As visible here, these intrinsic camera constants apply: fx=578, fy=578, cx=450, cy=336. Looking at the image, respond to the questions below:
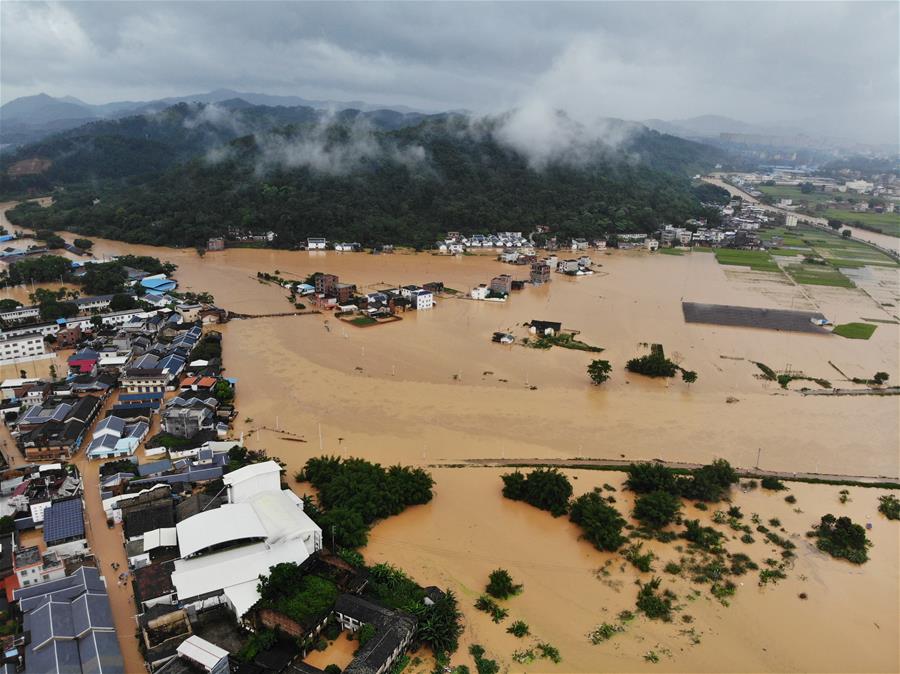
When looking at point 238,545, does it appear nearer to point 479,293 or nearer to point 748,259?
point 479,293

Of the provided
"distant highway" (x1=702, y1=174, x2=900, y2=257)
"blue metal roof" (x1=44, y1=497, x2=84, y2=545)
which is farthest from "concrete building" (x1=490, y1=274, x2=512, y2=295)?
"distant highway" (x1=702, y1=174, x2=900, y2=257)

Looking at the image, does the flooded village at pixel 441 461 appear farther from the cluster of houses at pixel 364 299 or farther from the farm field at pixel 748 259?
the farm field at pixel 748 259

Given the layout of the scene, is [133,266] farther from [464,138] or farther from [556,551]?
[464,138]

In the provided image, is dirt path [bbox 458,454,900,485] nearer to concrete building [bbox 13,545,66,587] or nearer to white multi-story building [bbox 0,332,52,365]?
concrete building [bbox 13,545,66,587]

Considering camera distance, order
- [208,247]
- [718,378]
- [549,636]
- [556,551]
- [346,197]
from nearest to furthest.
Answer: [549,636] < [556,551] < [718,378] < [208,247] < [346,197]

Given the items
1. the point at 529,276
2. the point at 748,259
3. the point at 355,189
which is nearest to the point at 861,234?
the point at 748,259

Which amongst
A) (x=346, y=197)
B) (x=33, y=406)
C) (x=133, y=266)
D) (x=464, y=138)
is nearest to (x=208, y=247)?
(x=133, y=266)
